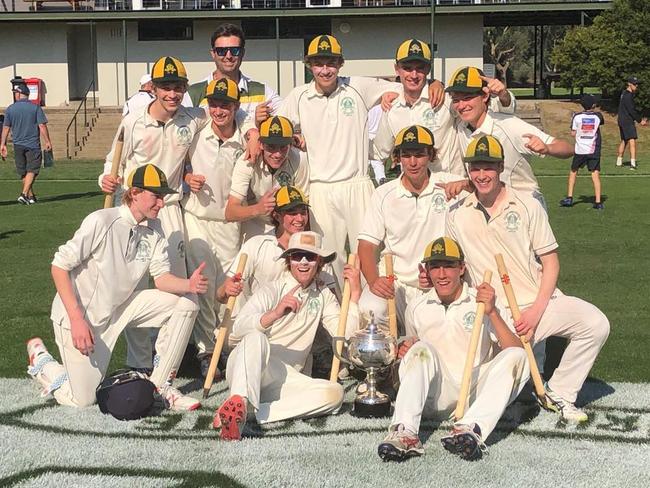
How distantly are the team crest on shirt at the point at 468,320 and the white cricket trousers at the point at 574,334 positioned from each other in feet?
1.64

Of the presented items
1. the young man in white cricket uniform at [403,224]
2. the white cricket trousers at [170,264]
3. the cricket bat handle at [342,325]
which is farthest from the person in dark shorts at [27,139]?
the cricket bat handle at [342,325]

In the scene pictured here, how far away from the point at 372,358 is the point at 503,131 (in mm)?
2185

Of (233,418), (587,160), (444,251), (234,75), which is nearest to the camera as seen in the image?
(233,418)

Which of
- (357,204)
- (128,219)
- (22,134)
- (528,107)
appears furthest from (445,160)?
(528,107)

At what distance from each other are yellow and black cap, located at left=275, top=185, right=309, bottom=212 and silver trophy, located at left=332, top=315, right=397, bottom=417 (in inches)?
45.6

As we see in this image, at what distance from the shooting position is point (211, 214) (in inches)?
313

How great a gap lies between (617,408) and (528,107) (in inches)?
1306

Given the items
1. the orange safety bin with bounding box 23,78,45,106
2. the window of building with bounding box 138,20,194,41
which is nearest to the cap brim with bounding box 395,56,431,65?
the orange safety bin with bounding box 23,78,45,106

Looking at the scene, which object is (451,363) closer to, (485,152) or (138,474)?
(485,152)

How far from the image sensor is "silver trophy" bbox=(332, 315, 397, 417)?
643cm

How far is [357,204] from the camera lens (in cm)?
802

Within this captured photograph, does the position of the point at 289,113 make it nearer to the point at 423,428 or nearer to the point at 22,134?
the point at 423,428

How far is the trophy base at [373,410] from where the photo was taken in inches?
255

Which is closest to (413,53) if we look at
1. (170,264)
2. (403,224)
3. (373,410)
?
(403,224)
